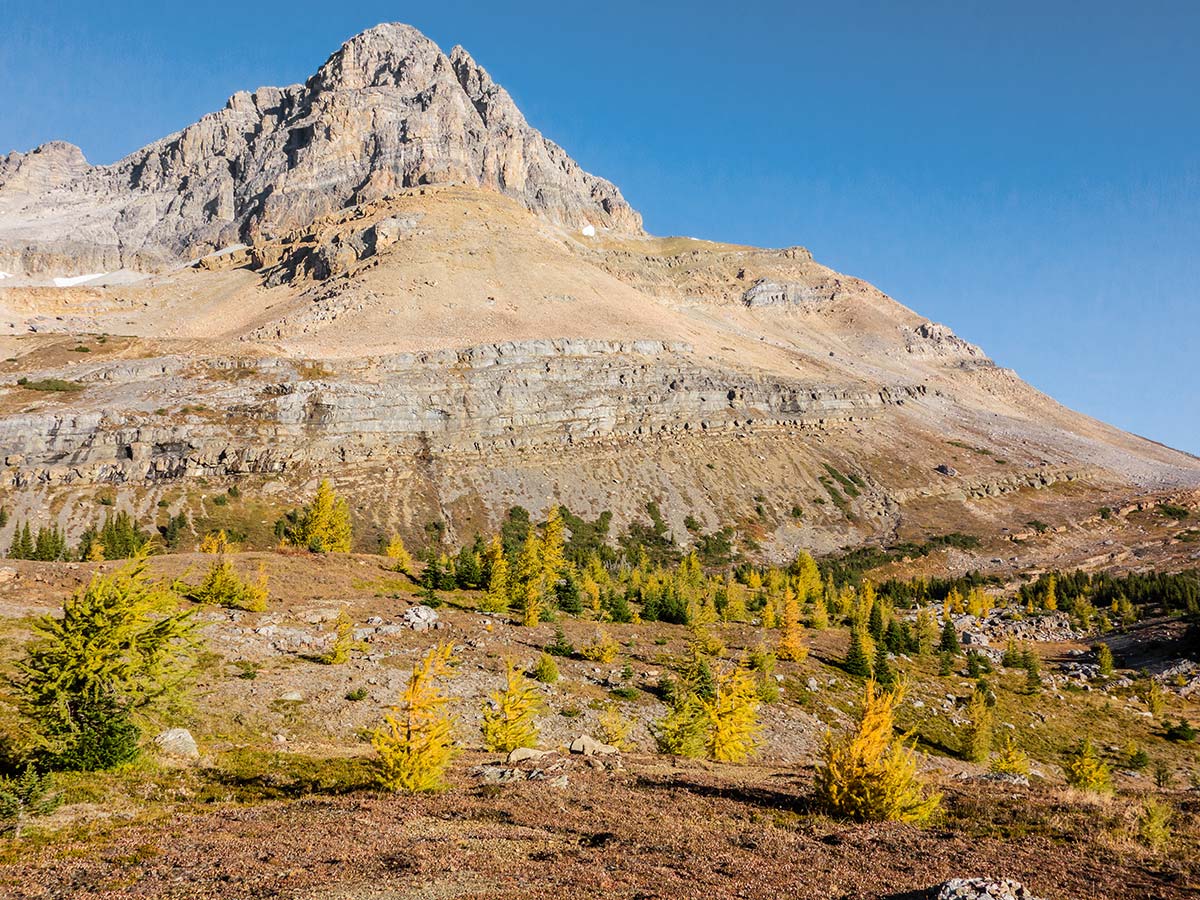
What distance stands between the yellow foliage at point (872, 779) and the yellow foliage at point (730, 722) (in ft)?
40.1

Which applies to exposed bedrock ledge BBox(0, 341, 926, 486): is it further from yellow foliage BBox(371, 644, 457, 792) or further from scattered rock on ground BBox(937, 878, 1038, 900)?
scattered rock on ground BBox(937, 878, 1038, 900)

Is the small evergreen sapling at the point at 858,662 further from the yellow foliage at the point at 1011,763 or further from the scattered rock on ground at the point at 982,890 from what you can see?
the scattered rock on ground at the point at 982,890

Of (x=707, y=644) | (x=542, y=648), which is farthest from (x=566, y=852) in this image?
(x=707, y=644)

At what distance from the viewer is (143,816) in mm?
16828

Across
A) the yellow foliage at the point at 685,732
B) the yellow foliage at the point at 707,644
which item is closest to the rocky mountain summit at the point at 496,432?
→ the yellow foliage at the point at 707,644

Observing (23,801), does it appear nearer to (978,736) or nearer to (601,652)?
(601,652)

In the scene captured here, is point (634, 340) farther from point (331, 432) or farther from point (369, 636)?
point (369, 636)

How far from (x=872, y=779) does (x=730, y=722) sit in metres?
13.7

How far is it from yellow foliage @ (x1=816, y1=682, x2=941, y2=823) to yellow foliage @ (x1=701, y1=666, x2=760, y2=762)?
1223 centimetres

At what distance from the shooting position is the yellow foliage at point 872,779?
63.7 ft

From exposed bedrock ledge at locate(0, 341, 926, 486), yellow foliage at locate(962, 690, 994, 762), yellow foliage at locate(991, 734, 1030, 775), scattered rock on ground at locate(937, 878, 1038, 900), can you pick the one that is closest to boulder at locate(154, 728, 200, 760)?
scattered rock on ground at locate(937, 878, 1038, 900)

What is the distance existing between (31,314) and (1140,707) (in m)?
264

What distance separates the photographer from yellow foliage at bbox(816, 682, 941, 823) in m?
19.4

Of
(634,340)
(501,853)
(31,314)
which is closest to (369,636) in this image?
(501,853)
